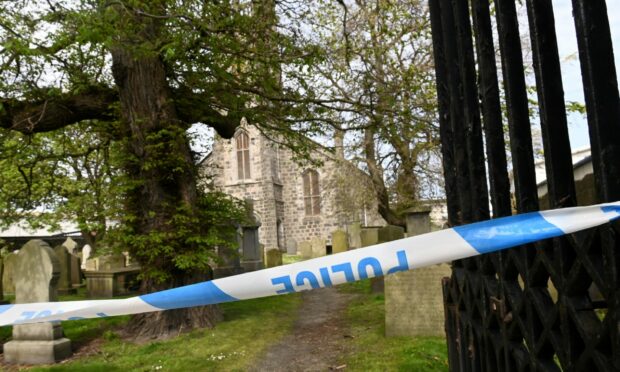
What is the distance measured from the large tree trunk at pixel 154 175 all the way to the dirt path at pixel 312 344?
5.85 ft

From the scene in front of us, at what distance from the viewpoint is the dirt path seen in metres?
6.09

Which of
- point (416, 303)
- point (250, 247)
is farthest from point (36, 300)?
point (250, 247)

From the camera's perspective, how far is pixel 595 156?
1120 mm

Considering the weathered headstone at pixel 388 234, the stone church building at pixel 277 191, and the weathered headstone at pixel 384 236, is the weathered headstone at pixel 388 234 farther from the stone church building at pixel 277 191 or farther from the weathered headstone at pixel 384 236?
the stone church building at pixel 277 191

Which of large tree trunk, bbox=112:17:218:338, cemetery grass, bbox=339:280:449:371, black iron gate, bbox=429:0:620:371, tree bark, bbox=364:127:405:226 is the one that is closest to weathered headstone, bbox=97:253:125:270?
large tree trunk, bbox=112:17:218:338

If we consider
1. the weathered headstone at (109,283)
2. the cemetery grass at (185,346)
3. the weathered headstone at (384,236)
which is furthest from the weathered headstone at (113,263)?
the weathered headstone at (384,236)

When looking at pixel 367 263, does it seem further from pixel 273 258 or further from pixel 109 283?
pixel 273 258

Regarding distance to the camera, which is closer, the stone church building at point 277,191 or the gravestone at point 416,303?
the gravestone at point 416,303

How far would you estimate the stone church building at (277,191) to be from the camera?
34.3m

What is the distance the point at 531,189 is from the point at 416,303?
5.69m

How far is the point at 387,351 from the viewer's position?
6.15m

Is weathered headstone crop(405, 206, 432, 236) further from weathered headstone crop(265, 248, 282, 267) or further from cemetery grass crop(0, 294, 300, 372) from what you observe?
weathered headstone crop(265, 248, 282, 267)

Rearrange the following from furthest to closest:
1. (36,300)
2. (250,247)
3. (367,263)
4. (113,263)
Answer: (250,247) → (113,263) → (36,300) → (367,263)

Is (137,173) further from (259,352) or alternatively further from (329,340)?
(329,340)
